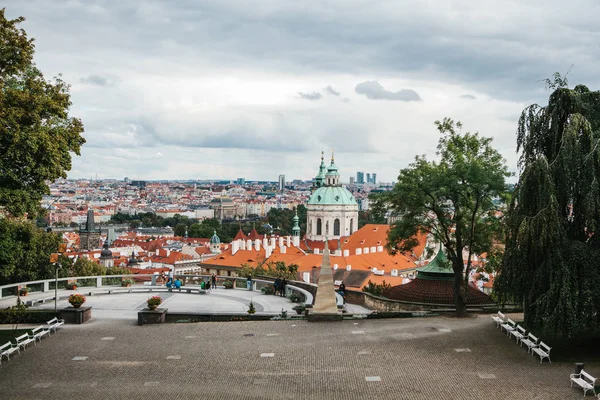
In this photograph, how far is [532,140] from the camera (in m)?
20.0

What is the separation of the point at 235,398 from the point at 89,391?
3.26 meters

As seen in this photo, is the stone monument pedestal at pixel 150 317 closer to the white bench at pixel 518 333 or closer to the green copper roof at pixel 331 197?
the white bench at pixel 518 333

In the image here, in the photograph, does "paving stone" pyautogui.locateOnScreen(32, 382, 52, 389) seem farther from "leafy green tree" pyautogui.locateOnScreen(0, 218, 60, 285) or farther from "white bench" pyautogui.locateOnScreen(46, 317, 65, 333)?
"leafy green tree" pyautogui.locateOnScreen(0, 218, 60, 285)

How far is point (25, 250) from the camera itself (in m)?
27.7

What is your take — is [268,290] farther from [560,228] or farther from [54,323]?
[560,228]

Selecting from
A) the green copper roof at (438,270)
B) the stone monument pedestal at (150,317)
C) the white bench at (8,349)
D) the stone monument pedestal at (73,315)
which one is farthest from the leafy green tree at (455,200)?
the white bench at (8,349)

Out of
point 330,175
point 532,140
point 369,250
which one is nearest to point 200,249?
point 330,175

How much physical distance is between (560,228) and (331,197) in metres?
97.1

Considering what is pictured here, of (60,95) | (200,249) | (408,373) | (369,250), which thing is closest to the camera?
(408,373)

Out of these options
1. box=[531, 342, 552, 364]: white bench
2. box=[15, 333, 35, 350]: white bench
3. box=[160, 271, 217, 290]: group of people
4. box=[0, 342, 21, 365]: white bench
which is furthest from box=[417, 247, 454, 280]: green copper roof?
box=[0, 342, 21, 365]: white bench

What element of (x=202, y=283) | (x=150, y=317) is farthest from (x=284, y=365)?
(x=202, y=283)

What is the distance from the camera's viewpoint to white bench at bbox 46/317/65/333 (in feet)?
71.1

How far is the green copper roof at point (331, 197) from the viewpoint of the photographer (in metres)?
115

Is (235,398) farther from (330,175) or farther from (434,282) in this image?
(330,175)
